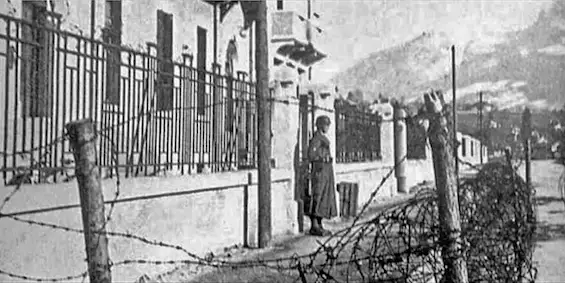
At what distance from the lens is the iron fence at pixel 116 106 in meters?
2.92

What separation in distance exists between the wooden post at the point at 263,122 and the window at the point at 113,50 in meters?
1.52

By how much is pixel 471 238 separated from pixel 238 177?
2.86 metres

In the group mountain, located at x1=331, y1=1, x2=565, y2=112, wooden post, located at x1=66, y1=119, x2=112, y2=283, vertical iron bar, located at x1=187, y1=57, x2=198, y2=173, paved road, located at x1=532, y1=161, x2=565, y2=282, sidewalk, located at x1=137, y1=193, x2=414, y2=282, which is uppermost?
mountain, located at x1=331, y1=1, x2=565, y2=112

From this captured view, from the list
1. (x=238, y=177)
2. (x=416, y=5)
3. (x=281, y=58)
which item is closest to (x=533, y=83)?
(x=416, y=5)

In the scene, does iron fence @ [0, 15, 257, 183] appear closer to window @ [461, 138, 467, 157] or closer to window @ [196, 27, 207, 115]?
window @ [196, 27, 207, 115]

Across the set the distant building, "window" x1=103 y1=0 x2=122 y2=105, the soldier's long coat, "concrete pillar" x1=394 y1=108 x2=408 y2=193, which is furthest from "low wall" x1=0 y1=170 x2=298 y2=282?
"concrete pillar" x1=394 y1=108 x2=408 y2=193

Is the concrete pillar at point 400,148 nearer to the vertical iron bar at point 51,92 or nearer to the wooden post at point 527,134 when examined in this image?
the wooden post at point 527,134

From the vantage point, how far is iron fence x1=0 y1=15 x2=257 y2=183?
2924 mm

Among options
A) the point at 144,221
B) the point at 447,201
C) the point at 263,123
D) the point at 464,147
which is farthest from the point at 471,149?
the point at 447,201

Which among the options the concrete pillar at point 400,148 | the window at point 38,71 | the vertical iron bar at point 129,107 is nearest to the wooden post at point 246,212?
the vertical iron bar at point 129,107

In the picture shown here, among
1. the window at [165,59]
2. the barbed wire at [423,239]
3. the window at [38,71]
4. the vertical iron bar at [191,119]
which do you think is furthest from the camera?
the vertical iron bar at [191,119]

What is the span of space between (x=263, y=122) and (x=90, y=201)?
3.56m

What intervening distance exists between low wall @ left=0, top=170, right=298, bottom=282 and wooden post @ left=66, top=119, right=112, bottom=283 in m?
0.92

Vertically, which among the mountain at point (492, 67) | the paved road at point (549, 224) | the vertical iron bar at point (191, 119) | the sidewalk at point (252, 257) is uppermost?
the mountain at point (492, 67)
